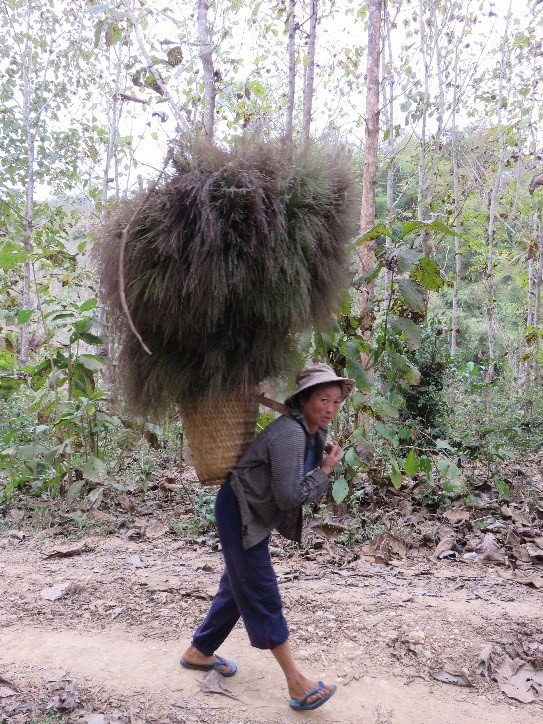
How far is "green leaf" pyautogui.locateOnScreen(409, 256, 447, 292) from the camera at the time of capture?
3613 mm

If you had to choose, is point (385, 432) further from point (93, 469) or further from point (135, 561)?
point (93, 469)

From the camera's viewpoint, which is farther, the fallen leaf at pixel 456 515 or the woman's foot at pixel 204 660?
the fallen leaf at pixel 456 515

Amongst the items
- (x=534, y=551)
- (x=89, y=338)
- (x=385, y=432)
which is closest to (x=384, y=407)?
(x=385, y=432)

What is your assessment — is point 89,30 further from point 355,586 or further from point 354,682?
point 354,682

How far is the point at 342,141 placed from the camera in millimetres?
2422

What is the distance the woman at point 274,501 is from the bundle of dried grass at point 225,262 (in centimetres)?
20

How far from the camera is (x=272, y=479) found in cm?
219

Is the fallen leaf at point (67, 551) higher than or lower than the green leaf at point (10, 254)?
lower

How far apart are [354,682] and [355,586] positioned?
3.18ft

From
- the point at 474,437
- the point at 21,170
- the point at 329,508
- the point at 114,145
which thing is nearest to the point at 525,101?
the point at 114,145

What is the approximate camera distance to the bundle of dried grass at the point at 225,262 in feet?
6.59

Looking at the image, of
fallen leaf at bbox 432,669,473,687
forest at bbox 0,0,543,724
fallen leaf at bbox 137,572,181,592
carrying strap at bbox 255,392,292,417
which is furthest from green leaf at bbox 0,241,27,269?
fallen leaf at bbox 432,669,473,687

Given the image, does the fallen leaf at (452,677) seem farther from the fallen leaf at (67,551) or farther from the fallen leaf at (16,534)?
the fallen leaf at (16,534)

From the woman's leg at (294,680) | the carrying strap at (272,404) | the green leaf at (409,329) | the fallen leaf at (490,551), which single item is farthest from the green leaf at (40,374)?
the fallen leaf at (490,551)
